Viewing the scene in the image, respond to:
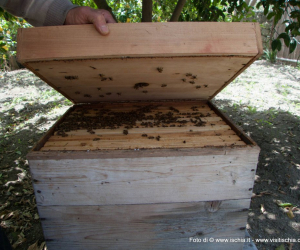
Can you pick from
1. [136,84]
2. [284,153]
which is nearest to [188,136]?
[136,84]

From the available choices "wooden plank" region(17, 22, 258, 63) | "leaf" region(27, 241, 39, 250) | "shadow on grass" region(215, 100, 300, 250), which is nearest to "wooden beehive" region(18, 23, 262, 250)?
"wooden plank" region(17, 22, 258, 63)

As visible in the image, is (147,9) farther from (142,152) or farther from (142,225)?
(142,225)

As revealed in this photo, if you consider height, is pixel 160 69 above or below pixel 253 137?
above

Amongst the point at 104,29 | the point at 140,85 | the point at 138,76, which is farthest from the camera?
the point at 140,85

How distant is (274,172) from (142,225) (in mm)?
1984

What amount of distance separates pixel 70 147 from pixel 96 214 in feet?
1.30

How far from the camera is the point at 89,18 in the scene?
43.9 inches

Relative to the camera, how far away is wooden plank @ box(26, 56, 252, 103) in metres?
1.18

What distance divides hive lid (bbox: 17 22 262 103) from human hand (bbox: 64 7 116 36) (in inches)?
1.2

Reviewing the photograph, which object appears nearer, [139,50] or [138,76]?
[139,50]

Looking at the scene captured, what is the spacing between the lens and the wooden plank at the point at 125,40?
3.31 ft

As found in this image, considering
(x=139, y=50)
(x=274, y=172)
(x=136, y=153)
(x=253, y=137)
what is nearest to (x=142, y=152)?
(x=136, y=153)

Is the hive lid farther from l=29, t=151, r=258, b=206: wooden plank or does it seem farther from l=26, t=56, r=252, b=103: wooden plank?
l=29, t=151, r=258, b=206: wooden plank

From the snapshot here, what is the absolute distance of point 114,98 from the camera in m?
1.77
